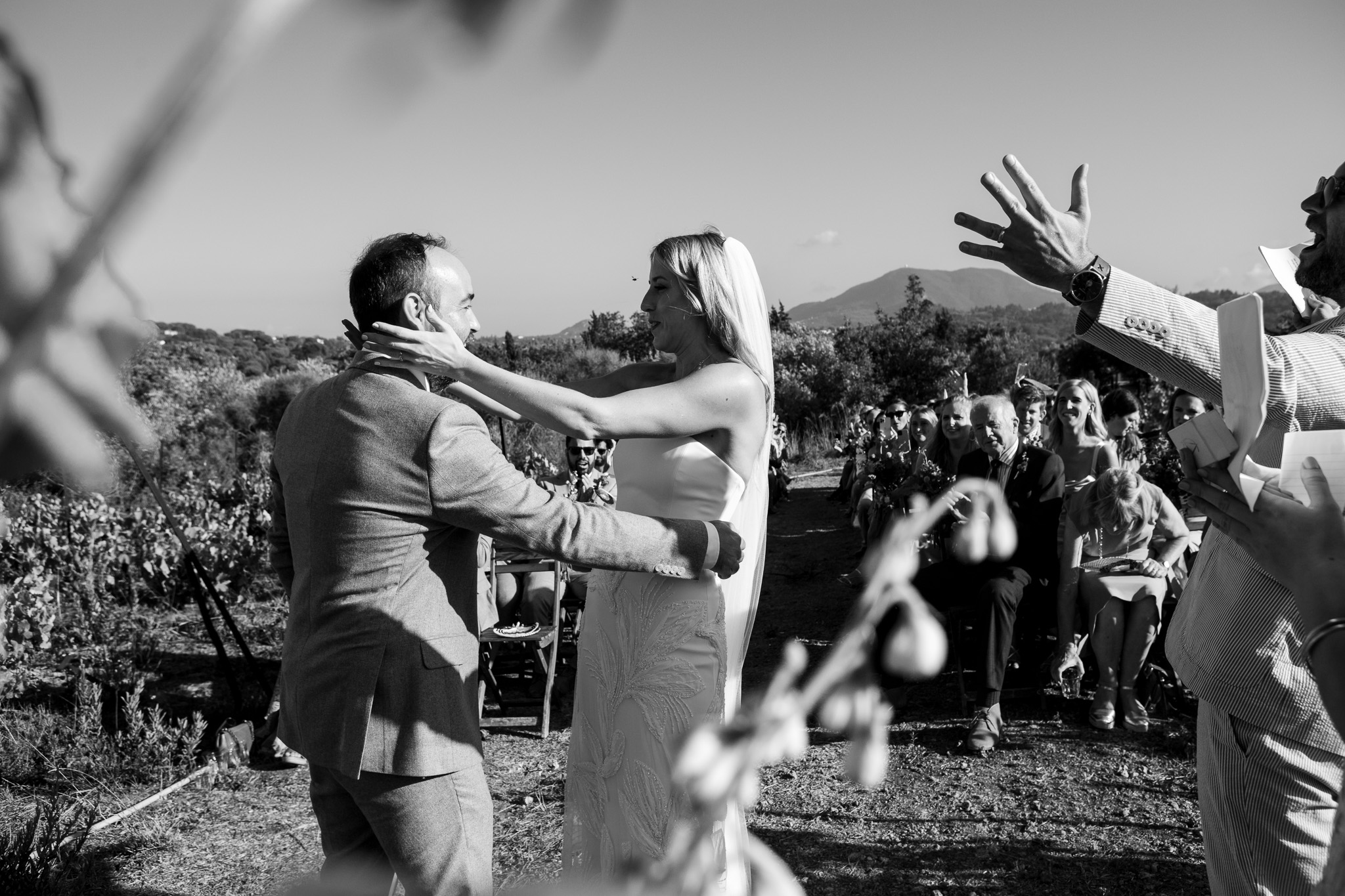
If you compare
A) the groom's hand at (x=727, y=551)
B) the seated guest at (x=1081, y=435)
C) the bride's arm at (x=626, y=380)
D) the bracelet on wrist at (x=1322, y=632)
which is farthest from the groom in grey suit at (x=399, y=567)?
the seated guest at (x=1081, y=435)

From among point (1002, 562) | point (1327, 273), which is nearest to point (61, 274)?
point (1327, 273)

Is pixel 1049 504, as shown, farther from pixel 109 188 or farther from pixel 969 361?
pixel 969 361

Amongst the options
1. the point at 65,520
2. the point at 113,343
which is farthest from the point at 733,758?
the point at 65,520

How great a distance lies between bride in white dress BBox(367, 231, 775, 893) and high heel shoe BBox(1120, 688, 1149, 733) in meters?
3.21

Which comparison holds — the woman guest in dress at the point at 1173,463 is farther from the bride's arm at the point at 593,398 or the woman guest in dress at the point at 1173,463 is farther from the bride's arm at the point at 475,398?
the bride's arm at the point at 475,398

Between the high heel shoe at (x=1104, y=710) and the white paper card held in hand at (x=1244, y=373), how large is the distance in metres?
4.05

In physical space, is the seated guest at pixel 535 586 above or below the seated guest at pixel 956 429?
below

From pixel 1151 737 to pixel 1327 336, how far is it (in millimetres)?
3717

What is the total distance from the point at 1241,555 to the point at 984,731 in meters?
3.14

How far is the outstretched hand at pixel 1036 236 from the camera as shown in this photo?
1.82 m

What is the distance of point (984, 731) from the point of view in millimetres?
4875

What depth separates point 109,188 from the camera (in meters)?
0.23

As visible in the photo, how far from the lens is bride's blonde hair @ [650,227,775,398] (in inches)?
105

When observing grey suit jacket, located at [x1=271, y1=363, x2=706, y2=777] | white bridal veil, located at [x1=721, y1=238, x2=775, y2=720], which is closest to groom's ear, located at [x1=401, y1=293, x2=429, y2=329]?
grey suit jacket, located at [x1=271, y1=363, x2=706, y2=777]
